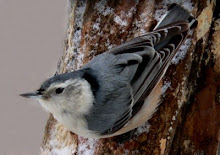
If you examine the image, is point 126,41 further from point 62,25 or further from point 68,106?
point 62,25

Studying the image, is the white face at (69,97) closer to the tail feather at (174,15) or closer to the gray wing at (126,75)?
the gray wing at (126,75)

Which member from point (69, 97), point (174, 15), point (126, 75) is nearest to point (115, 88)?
point (126, 75)

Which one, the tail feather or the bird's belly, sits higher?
the tail feather

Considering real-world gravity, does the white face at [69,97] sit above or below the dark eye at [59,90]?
below

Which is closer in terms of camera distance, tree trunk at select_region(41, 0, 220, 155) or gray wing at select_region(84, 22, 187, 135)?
gray wing at select_region(84, 22, 187, 135)

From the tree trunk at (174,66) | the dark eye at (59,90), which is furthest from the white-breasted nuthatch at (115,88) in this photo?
the tree trunk at (174,66)

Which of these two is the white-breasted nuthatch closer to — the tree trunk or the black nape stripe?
the black nape stripe

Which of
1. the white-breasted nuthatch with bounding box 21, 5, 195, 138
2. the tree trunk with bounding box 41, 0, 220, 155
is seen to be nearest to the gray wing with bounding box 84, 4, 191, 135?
the white-breasted nuthatch with bounding box 21, 5, 195, 138

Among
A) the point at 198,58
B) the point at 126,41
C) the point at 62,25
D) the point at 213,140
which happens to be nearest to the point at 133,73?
the point at 126,41
